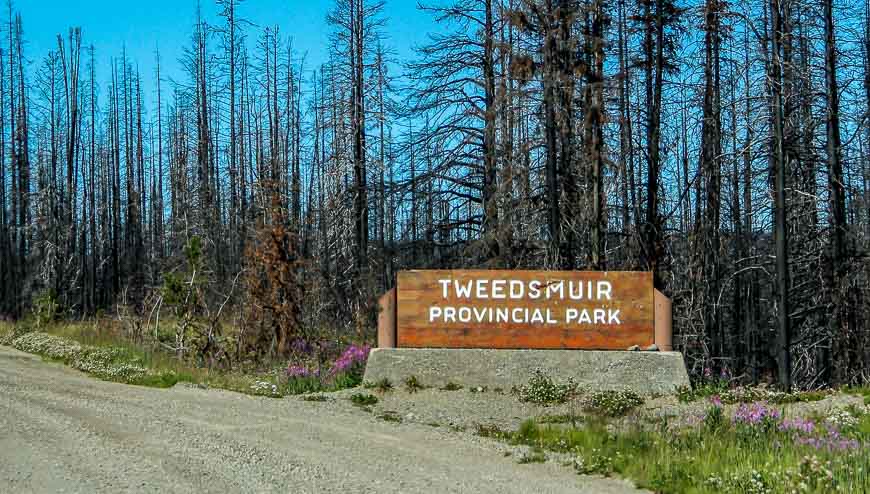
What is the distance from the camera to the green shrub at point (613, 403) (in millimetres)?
10383

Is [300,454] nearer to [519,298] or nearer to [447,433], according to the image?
[447,433]

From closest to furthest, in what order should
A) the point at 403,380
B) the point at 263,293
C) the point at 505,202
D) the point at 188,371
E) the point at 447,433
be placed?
the point at 447,433, the point at 403,380, the point at 188,371, the point at 263,293, the point at 505,202

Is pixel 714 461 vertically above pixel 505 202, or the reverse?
pixel 505 202

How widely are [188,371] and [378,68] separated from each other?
1377cm

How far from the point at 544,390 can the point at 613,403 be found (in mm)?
1177

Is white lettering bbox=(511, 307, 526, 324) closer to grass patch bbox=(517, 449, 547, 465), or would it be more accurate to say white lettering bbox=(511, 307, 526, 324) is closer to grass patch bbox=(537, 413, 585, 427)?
grass patch bbox=(537, 413, 585, 427)

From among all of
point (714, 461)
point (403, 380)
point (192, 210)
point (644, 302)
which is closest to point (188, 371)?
point (403, 380)

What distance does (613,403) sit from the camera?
10562mm

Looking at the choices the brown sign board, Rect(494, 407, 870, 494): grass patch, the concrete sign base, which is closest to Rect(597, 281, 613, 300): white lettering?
the brown sign board

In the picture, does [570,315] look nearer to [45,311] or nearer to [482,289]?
[482,289]

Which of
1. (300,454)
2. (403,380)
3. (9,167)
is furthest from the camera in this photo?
(9,167)

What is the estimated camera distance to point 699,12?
17.4 m

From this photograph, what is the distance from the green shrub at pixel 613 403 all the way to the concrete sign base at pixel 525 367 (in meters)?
0.63

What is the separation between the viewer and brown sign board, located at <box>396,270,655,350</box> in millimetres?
12406
